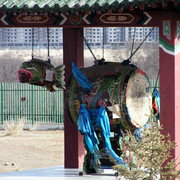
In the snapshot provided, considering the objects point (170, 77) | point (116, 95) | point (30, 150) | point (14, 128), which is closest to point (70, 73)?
point (116, 95)

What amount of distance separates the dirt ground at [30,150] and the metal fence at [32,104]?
790mm

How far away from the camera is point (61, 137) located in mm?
22203

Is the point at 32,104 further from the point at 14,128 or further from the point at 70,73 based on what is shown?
the point at 70,73

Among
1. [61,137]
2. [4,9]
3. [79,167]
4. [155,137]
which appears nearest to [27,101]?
[61,137]

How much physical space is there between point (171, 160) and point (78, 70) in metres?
2.69

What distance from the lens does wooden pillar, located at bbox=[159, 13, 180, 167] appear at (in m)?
8.74

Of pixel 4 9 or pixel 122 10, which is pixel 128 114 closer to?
pixel 122 10

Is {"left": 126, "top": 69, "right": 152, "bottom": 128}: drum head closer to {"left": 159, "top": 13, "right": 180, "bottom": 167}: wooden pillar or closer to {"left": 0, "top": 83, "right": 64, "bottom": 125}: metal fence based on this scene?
{"left": 159, "top": 13, "right": 180, "bottom": 167}: wooden pillar

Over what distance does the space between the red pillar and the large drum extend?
2.20 feet

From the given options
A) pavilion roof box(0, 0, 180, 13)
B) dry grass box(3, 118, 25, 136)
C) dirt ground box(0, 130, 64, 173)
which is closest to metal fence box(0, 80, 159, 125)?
dry grass box(3, 118, 25, 136)

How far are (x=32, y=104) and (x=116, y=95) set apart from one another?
13987 millimetres

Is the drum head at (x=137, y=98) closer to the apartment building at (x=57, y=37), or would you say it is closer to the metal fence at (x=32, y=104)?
the metal fence at (x=32, y=104)

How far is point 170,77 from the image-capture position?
8781 millimetres

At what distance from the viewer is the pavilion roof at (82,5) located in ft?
27.4
